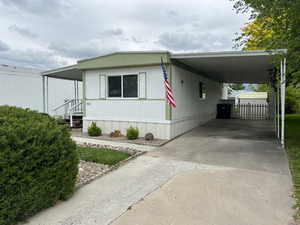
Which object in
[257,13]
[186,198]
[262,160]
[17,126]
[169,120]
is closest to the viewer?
[17,126]

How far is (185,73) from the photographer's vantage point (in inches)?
360

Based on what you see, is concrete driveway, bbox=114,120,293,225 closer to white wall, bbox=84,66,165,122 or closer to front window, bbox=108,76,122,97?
white wall, bbox=84,66,165,122

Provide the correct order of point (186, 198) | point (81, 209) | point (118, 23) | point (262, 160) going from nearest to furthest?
1. point (81, 209)
2. point (186, 198)
3. point (262, 160)
4. point (118, 23)

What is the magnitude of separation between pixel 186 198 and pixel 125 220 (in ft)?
3.36

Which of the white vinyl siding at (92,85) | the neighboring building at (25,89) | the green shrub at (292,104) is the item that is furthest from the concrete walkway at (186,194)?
the green shrub at (292,104)

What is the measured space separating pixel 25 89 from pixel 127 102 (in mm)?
7422

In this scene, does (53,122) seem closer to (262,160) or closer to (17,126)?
(17,126)

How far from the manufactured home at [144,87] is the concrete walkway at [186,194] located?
A: 2.61 m

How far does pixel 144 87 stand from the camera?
810 cm

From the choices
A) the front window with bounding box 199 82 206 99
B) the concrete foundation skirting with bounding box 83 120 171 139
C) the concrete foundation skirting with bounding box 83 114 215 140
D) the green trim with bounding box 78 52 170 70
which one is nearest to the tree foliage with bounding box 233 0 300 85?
the green trim with bounding box 78 52 170 70

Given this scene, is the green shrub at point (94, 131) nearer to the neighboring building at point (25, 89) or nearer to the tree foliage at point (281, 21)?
the neighboring building at point (25, 89)

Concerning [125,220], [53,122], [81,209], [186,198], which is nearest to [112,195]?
[81,209]

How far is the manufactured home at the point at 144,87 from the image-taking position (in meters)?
7.69

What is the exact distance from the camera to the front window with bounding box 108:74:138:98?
27.4 ft
